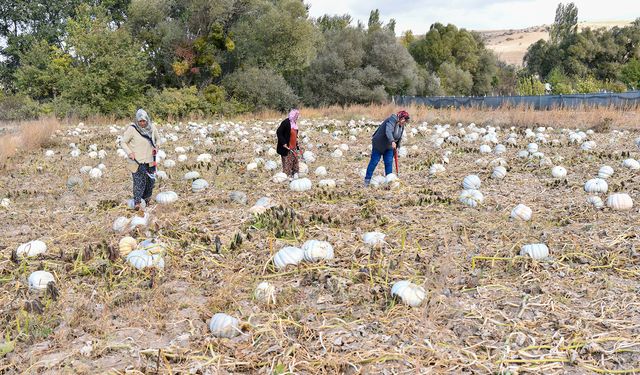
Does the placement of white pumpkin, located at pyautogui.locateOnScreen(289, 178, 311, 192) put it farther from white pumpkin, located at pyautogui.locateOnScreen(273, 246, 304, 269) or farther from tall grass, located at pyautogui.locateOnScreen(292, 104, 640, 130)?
tall grass, located at pyautogui.locateOnScreen(292, 104, 640, 130)

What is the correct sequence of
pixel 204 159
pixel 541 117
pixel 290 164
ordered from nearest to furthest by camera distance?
pixel 290 164 < pixel 204 159 < pixel 541 117

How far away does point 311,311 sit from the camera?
11.6 feet

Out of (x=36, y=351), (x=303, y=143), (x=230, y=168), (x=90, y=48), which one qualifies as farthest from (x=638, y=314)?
(x=90, y=48)

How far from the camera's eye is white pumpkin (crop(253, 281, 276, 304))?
3631mm

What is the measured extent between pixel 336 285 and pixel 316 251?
1.58 ft

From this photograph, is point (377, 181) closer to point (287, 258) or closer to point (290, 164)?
point (290, 164)

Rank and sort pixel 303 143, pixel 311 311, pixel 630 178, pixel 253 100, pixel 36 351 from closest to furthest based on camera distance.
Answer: pixel 36 351 → pixel 311 311 → pixel 630 178 → pixel 303 143 → pixel 253 100

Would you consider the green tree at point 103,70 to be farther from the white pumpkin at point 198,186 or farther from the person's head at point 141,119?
the person's head at point 141,119

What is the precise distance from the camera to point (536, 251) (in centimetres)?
427

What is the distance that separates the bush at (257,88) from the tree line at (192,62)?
0.19 ft

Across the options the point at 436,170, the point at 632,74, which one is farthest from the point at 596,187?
the point at 632,74

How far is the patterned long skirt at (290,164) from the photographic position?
8103mm

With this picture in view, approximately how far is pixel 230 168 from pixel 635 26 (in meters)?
37.6

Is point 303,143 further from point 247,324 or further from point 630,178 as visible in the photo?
point 247,324
